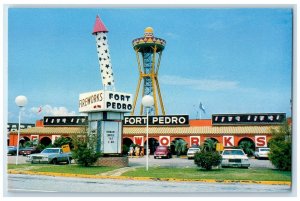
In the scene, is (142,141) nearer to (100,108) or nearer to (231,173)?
(100,108)

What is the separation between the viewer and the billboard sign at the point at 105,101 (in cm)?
2092

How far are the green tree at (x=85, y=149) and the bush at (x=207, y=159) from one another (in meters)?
5.66

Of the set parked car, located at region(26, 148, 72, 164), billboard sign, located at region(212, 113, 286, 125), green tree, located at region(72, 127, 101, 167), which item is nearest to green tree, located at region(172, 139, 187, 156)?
billboard sign, located at region(212, 113, 286, 125)

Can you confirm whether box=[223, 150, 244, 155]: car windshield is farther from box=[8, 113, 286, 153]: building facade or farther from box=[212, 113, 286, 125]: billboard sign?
box=[212, 113, 286, 125]: billboard sign

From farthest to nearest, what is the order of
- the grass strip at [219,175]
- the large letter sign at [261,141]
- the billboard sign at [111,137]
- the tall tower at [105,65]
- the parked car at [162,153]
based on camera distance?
the large letter sign at [261,141], the parked car at [162,153], the tall tower at [105,65], the billboard sign at [111,137], the grass strip at [219,175]

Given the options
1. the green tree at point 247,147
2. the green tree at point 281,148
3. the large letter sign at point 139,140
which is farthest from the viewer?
the large letter sign at point 139,140

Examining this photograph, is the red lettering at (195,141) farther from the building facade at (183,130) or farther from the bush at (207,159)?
the bush at (207,159)

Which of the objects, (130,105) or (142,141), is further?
(142,141)

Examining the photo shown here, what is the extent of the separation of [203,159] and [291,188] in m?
4.85

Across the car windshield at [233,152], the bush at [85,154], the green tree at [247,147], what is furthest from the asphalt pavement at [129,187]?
the green tree at [247,147]

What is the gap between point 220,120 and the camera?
3653cm

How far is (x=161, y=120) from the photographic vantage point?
125ft

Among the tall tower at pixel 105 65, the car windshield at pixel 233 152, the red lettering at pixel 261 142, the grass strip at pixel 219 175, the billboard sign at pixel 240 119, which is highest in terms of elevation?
the tall tower at pixel 105 65

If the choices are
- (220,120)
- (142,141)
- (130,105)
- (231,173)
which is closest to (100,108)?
(130,105)
